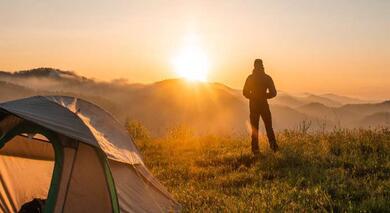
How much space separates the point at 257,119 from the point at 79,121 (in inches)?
291

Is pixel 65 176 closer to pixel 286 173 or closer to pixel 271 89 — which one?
pixel 286 173

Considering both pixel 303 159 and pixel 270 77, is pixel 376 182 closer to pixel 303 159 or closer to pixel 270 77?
pixel 303 159

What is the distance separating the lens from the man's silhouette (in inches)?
554

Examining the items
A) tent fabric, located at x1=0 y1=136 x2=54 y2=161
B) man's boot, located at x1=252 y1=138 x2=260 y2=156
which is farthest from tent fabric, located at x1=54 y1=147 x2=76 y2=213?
man's boot, located at x1=252 y1=138 x2=260 y2=156

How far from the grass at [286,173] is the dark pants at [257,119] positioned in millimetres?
337

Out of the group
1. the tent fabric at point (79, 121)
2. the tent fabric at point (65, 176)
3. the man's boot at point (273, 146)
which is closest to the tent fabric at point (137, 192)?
the tent fabric at point (79, 121)

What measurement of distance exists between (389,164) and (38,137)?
757 centimetres

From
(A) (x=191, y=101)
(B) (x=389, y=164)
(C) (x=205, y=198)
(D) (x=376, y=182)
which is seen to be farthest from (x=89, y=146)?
(A) (x=191, y=101)

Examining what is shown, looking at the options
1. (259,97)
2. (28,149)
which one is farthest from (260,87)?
(28,149)

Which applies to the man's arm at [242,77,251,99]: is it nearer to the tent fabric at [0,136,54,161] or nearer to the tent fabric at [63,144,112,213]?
the tent fabric at [0,136,54,161]

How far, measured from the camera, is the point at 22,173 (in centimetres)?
943

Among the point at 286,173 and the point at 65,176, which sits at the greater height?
the point at 65,176

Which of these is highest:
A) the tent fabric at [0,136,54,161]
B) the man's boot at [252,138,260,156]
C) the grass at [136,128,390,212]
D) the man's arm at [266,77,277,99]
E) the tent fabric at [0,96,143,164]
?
the man's arm at [266,77,277,99]

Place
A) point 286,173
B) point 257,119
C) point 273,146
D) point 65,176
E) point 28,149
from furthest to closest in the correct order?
point 257,119
point 273,146
point 286,173
point 28,149
point 65,176
